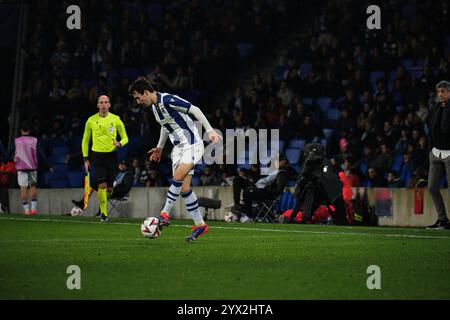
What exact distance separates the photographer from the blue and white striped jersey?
575 centimetres

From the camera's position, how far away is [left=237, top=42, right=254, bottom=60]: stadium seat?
29.8 metres

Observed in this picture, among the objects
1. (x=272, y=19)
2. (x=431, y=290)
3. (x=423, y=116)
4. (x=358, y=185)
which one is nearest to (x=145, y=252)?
(x=431, y=290)

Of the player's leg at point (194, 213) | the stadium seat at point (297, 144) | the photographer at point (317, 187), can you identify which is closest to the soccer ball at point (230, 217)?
the photographer at point (317, 187)

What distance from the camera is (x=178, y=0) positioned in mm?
31500

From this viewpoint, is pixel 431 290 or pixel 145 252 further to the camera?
pixel 145 252

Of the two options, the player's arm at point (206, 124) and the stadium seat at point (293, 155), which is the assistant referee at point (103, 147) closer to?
the stadium seat at point (293, 155)

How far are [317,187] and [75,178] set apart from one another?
9.70 meters

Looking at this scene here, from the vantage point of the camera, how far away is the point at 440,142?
16.4 metres

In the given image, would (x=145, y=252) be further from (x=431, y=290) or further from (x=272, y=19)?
(x=272, y=19)

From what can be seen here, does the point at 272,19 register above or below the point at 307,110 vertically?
above

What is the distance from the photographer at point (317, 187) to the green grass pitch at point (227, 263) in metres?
2.35
